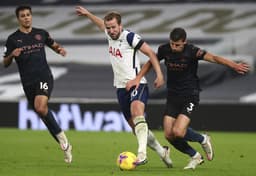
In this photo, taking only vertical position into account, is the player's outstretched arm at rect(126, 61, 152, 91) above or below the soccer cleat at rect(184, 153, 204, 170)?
above

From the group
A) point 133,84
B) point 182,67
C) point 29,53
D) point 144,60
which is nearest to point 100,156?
point 29,53

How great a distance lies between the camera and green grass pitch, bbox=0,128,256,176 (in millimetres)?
11406

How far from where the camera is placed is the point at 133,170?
11508mm

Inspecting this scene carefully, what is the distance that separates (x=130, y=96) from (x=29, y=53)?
189 centimetres

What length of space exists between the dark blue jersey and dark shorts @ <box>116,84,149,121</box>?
1531 millimetres

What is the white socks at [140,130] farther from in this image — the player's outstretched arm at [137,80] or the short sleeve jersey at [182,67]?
the short sleeve jersey at [182,67]

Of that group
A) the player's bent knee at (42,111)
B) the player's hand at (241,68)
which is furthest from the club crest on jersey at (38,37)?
the player's hand at (241,68)

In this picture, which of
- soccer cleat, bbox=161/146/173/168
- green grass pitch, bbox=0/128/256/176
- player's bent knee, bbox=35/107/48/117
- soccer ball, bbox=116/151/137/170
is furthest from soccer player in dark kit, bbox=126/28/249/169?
player's bent knee, bbox=35/107/48/117

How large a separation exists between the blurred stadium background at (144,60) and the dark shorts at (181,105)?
1057 centimetres

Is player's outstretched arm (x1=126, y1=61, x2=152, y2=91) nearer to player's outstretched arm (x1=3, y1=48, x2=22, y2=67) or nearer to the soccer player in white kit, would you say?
the soccer player in white kit

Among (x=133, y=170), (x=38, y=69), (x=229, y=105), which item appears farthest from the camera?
(x=229, y=105)

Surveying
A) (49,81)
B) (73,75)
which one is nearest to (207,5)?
(73,75)

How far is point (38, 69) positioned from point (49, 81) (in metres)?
0.25

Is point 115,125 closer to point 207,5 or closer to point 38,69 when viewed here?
point 207,5
